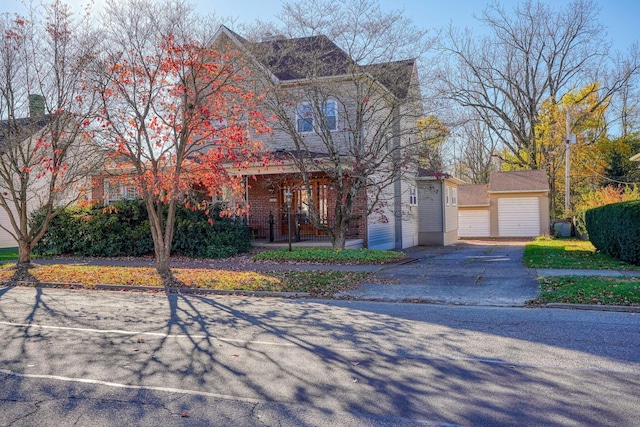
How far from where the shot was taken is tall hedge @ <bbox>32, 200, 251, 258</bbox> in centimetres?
1702

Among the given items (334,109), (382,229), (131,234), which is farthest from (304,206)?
(131,234)

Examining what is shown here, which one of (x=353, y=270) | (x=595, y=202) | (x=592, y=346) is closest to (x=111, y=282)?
(x=353, y=270)

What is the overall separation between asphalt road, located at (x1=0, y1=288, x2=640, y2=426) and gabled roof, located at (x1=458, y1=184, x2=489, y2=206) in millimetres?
27246

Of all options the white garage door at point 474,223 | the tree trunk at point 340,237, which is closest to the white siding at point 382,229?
the tree trunk at point 340,237

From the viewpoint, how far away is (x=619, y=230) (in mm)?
13867

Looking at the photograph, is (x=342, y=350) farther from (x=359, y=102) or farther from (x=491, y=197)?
(x=491, y=197)

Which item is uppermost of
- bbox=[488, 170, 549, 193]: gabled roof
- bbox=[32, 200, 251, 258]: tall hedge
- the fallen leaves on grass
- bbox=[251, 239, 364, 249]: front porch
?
bbox=[488, 170, 549, 193]: gabled roof

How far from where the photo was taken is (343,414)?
4.25m

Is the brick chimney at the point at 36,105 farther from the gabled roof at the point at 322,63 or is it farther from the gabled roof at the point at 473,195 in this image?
the gabled roof at the point at 473,195

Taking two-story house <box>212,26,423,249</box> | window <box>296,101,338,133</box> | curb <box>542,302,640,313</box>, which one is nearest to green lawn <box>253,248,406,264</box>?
two-story house <box>212,26,423,249</box>

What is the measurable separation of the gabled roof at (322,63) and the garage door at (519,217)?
64.9ft

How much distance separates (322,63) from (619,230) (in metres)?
9.44

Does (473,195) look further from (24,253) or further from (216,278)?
(24,253)

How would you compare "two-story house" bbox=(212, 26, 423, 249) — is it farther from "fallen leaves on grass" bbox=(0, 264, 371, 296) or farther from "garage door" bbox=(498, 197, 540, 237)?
"garage door" bbox=(498, 197, 540, 237)
